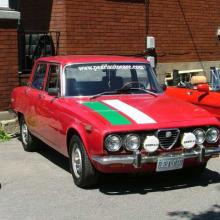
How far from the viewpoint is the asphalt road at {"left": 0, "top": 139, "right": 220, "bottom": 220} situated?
533cm

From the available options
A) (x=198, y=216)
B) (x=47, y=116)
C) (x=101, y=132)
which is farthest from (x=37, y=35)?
(x=198, y=216)

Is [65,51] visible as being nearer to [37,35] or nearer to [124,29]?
[37,35]

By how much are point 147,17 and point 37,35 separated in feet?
9.81

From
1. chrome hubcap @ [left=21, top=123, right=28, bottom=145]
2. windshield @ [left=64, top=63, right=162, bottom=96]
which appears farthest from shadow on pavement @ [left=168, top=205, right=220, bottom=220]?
chrome hubcap @ [left=21, top=123, right=28, bottom=145]

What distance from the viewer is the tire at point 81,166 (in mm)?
6008

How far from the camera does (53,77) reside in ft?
24.2

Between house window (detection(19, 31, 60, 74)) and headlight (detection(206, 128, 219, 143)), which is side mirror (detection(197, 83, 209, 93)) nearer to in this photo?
headlight (detection(206, 128, 219, 143))

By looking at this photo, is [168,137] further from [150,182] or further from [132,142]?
[150,182]

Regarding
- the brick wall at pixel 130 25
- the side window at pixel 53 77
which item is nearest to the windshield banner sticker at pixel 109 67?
the side window at pixel 53 77

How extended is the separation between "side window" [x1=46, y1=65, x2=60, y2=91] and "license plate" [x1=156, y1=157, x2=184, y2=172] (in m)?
1.91

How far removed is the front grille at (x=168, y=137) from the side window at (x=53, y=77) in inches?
69.6

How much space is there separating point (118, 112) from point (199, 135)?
967 millimetres

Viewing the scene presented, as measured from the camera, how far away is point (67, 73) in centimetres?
699

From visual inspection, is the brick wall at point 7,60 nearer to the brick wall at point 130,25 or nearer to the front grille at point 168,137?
the brick wall at point 130,25
